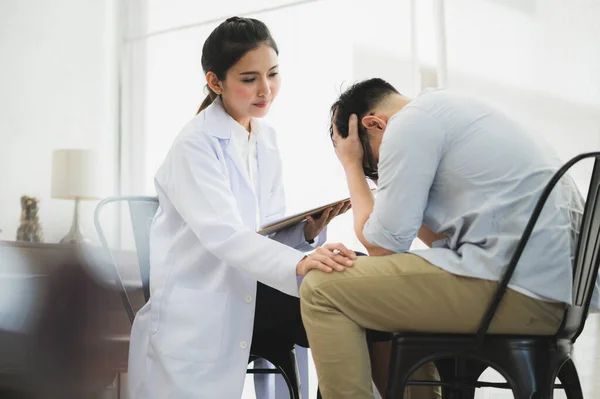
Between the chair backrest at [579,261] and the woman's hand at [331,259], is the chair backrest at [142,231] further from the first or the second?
the chair backrest at [579,261]

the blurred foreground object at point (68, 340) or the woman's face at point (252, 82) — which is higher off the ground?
the woman's face at point (252, 82)

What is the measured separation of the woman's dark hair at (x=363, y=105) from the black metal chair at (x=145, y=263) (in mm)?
500

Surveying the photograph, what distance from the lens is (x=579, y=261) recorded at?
1198mm

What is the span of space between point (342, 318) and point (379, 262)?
0.12 meters

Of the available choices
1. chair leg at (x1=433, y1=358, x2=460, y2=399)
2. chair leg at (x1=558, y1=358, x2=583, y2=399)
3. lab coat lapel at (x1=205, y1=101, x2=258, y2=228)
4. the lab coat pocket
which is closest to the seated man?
chair leg at (x1=558, y1=358, x2=583, y2=399)

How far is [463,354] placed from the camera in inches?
46.9

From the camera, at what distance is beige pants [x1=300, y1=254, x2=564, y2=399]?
119 cm

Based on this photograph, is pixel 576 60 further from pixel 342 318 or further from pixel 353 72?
pixel 342 318

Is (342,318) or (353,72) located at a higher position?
(353,72)

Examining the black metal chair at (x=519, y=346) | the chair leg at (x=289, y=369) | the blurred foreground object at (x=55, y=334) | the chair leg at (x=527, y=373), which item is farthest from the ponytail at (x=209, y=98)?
the blurred foreground object at (x=55, y=334)

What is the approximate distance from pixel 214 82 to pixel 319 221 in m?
0.46

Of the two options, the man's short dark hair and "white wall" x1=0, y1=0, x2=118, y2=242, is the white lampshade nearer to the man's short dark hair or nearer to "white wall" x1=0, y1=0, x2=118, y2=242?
"white wall" x1=0, y1=0, x2=118, y2=242

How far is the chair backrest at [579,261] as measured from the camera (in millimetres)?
1139

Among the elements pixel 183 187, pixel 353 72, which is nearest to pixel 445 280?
pixel 183 187
